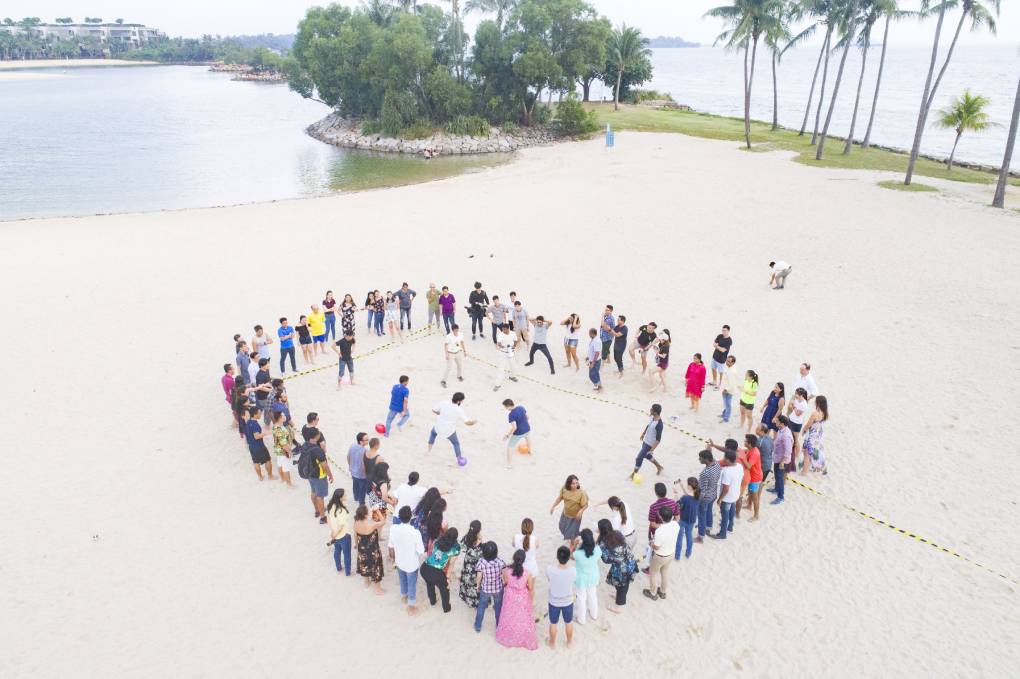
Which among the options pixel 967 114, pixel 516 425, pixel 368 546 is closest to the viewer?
pixel 368 546

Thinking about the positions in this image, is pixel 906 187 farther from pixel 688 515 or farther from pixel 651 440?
pixel 688 515

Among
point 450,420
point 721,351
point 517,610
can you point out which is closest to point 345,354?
point 450,420

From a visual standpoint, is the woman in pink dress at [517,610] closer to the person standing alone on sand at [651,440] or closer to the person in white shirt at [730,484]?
the person in white shirt at [730,484]

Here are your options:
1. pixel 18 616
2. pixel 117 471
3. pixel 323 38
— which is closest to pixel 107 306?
pixel 117 471

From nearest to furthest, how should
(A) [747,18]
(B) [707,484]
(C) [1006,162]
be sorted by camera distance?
(B) [707,484] < (C) [1006,162] < (A) [747,18]

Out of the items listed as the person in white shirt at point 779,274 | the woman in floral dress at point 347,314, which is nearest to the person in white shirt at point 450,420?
the woman in floral dress at point 347,314

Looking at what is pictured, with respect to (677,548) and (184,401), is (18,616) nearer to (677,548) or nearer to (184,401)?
(184,401)

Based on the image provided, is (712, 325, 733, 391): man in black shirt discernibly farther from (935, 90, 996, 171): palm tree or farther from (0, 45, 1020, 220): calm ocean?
(935, 90, 996, 171): palm tree

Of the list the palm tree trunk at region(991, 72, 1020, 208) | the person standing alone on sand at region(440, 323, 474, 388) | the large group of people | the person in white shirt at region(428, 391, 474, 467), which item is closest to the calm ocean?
the palm tree trunk at region(991, 72, 1020, 208)
